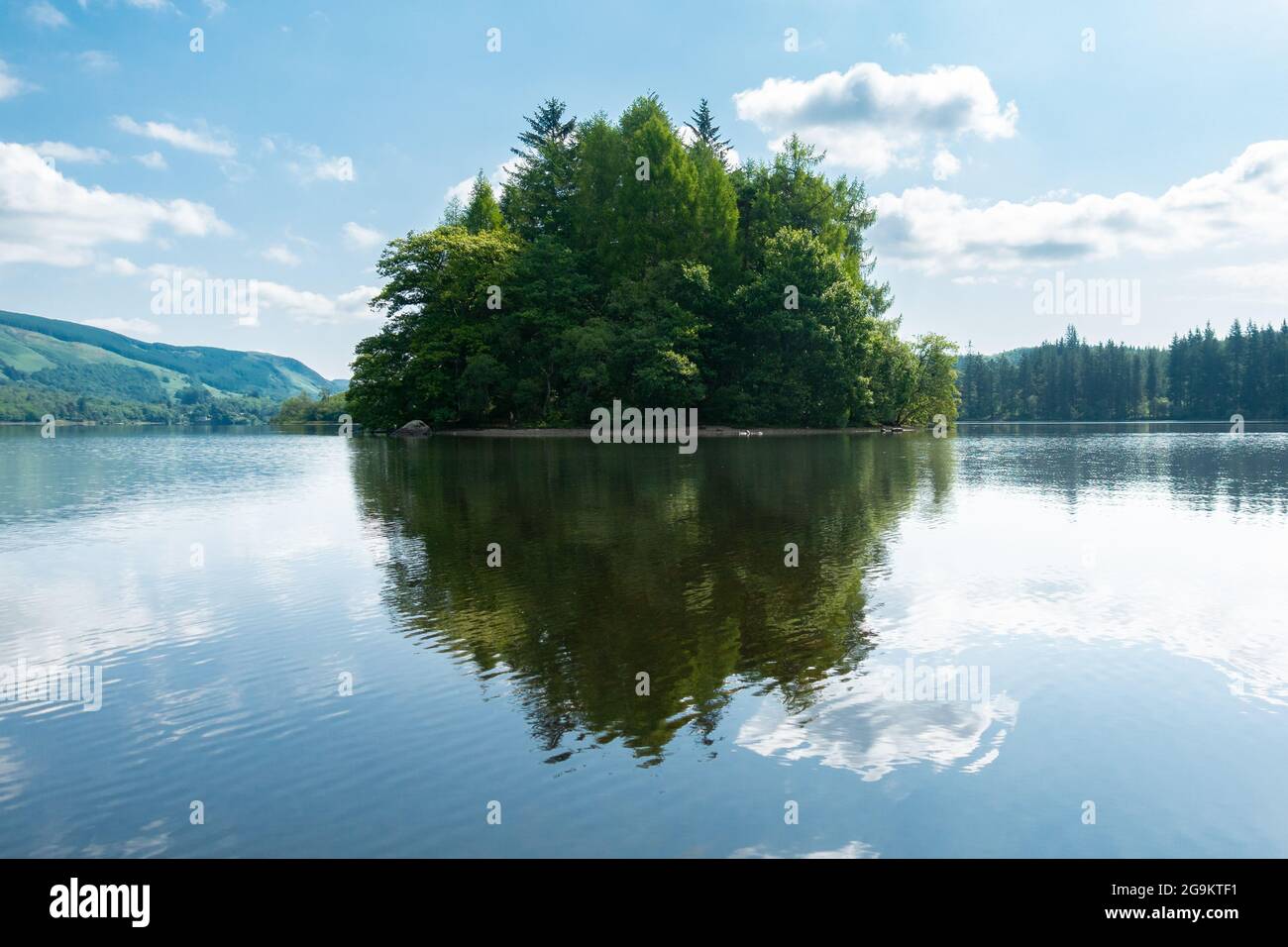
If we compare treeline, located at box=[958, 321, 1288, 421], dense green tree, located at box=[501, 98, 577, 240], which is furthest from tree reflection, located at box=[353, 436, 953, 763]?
treeline, located at box=[958, 321, 1288, 421]

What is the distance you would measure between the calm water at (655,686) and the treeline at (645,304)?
5708 cm

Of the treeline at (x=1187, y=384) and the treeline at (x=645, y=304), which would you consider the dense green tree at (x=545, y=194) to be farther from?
the treeline at (x=1187, y=384)

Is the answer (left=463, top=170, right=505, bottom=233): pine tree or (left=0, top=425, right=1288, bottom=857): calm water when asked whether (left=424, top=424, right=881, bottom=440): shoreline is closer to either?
(left=463, top=170, right=505, bottom=233): pine tree

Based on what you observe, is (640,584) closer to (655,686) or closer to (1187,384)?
(655,686)

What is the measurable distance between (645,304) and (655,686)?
71085 millimetres

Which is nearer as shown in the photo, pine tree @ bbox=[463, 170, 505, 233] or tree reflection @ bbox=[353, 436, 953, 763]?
tree reflection @ bbox=[353, 436, 953, 763]

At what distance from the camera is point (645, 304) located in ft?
258

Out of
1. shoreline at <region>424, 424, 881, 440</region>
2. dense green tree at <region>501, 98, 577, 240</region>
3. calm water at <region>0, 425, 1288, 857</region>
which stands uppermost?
dense green tree at <region>501, 98, 577, 240</region>

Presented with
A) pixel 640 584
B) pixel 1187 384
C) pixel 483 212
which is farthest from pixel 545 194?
pixel 1187 384

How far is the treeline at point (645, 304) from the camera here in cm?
7919

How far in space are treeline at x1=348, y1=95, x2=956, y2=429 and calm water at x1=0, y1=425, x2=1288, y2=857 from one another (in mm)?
57077

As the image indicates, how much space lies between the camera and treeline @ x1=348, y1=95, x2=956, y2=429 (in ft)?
260
